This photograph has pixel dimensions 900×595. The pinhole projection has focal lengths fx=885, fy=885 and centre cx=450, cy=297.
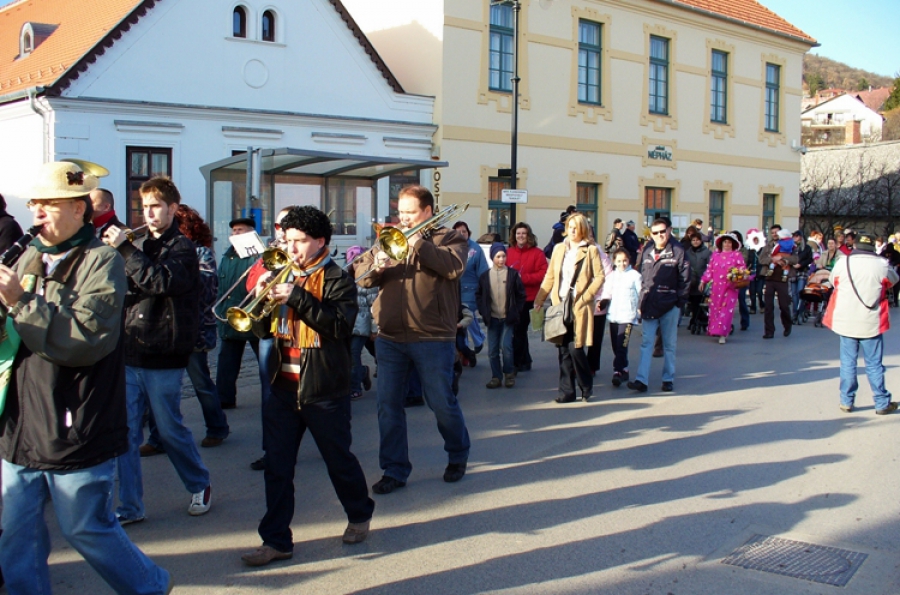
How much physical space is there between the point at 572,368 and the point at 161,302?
492 centimetres

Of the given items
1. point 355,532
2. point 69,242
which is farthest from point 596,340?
point 69,242

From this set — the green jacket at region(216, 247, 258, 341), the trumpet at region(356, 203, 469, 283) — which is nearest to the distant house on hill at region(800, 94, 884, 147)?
the green jacket at region(216, 247, 258, 341)

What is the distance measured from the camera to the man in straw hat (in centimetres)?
333

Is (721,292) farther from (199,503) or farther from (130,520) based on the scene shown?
(130,520)

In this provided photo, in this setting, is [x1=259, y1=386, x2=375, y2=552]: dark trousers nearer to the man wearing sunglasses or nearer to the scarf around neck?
the scarf around neck

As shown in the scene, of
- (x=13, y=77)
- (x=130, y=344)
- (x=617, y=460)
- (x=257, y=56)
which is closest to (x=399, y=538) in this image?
(x=130, y=344)

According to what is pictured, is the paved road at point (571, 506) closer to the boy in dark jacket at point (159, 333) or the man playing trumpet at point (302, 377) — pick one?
the man playing trumpet at point (302, 377)

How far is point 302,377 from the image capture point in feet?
14.8

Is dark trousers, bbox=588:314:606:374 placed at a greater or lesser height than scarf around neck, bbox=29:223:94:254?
lesser

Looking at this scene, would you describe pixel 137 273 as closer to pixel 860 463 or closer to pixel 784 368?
pixel 860 463

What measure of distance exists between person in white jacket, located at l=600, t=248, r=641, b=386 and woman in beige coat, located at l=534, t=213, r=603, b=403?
1.06 m

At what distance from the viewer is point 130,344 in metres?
5.05

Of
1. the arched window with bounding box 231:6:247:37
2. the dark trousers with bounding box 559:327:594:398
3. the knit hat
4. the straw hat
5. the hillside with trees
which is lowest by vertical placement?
the dark trousers with bounding box 559:327:594:398

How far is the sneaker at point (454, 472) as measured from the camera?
6102 mm
